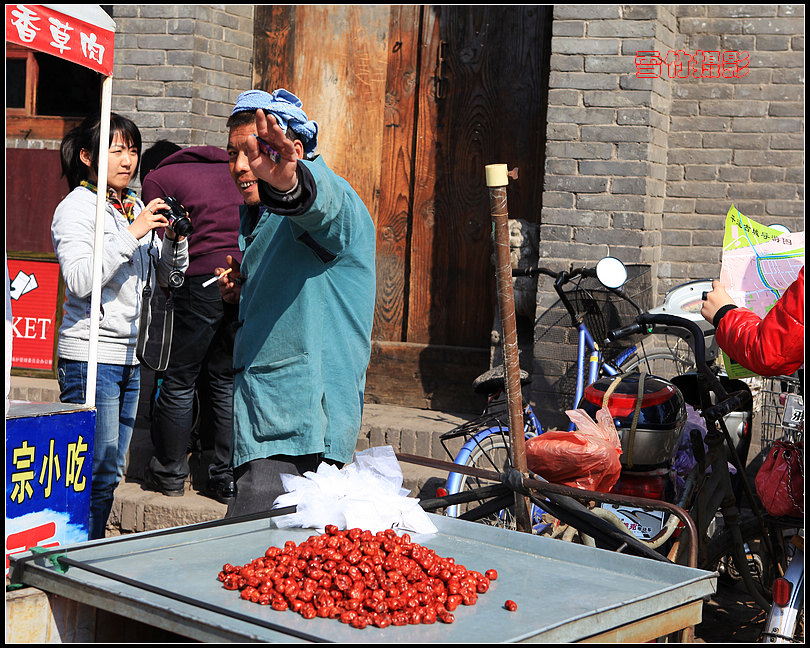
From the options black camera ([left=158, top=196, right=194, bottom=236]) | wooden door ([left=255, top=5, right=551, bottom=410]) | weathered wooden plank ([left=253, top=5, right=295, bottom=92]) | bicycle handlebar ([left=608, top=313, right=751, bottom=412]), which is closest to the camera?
bicycle handlebar ([left=608, top=313, right=751, bottom=412])

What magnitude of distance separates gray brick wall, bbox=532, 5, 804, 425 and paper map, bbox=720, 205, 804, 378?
197 cm

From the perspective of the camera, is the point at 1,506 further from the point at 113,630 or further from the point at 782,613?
the point at 782,613

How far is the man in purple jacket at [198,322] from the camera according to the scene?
5078 mm

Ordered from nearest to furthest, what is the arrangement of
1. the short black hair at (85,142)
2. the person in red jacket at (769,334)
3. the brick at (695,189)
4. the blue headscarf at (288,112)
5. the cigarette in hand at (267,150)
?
1. the cigarette in hand at (267,150)
2. the blue headscarf at (288,112)
3. the person in red jacket at (769,334)
4. the short black hair at (85,142)
5. the brick at (695,189)

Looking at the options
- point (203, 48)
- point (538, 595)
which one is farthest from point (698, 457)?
point (203, 48)

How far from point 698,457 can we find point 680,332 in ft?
1.98

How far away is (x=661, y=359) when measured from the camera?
5.54 m

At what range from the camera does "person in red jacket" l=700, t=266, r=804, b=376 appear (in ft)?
9.84

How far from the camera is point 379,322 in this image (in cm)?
677

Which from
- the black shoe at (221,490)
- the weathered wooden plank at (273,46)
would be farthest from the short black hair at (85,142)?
the weathered wooden plank at (273,46)

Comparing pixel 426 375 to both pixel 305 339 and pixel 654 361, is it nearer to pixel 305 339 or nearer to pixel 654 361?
pixel 654 361

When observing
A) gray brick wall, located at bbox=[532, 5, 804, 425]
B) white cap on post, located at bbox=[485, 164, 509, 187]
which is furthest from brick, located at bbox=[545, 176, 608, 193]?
white cap on post, located at bbox=[485, 164, 509, 187]

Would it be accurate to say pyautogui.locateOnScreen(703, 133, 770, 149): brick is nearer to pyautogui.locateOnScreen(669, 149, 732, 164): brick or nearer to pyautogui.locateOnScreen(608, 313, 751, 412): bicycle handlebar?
pyautogui.locateOnScreen(669, 149, 732, 164): brick

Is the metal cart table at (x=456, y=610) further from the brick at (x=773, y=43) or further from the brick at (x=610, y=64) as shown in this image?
the brick at (x=773, y=43)
